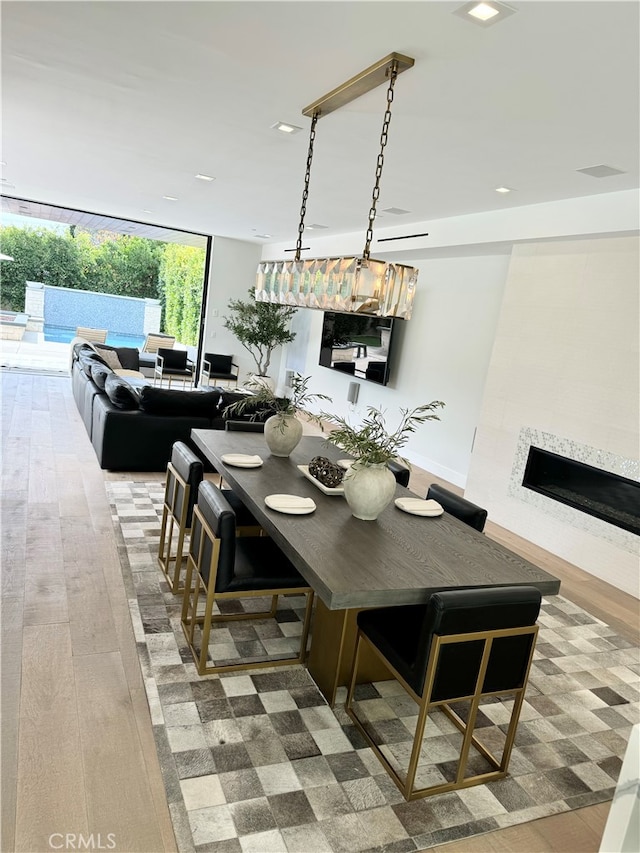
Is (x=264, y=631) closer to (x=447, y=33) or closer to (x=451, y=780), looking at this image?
(x=451, y=780)

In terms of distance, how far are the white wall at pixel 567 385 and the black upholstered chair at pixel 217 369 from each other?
545 centimetres

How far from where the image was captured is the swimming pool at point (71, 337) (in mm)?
11508

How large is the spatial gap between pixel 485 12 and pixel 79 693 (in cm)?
296

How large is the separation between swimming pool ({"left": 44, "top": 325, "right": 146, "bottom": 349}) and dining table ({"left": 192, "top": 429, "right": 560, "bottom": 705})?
9.33m

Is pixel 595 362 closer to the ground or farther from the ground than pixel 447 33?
closer to the ground

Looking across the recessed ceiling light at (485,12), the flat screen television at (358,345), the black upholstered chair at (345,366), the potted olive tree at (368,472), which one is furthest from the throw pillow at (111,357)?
the recessed ceiling light at (485,12)

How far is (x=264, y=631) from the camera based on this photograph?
10.2ft

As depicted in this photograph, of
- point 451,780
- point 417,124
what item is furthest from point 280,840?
point 417,124

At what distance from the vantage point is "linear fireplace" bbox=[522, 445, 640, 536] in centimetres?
432

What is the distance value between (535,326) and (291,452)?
8.53 feet

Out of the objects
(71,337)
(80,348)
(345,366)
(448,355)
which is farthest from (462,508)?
(71,337)

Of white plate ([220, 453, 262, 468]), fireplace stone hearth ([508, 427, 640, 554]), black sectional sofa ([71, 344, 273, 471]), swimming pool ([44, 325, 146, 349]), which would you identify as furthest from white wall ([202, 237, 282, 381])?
white plate ([220, 453, 262, 468])

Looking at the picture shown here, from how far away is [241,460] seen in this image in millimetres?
3299

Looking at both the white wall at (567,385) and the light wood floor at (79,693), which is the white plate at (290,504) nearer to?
the light wood floor at (79,693)
